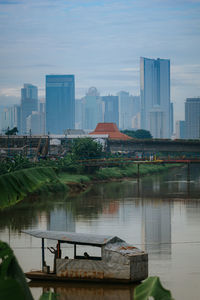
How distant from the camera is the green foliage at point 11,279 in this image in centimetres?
504

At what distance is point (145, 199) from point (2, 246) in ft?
129

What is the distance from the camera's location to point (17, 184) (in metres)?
8.15

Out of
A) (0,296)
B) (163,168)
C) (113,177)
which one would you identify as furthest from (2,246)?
(163,168)

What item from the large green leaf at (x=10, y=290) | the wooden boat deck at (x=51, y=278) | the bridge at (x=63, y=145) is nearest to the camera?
the large green leaf at (x=10, y=290)

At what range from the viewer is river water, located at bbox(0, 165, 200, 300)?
16703mm

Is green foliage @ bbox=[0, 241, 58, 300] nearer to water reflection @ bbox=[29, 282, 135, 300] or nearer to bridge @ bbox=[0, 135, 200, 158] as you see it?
water reflection @ bbox=[29, 282, 135, 300]

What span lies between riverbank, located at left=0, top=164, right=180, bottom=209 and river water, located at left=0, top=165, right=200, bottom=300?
172 cm

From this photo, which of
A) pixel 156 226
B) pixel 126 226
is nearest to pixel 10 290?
pixel 126 226

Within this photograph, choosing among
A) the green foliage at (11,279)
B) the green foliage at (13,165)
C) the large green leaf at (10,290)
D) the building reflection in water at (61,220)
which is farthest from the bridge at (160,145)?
the large green leaf at (10,290)

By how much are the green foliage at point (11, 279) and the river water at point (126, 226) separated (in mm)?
10613

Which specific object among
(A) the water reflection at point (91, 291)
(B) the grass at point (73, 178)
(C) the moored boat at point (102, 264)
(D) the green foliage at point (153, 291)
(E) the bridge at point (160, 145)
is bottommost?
(A) the water reflection at point (91, 291)

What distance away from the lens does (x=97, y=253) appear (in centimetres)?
2164

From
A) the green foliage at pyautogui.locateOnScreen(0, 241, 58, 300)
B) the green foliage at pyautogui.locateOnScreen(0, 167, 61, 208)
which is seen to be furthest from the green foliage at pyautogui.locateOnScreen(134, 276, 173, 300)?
the green foliage at pyautogui.locateOnScreen(0, 167, 61, 208)

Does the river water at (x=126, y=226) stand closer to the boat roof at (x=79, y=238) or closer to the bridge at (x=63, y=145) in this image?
the boat roof at (x=79, y=238)
